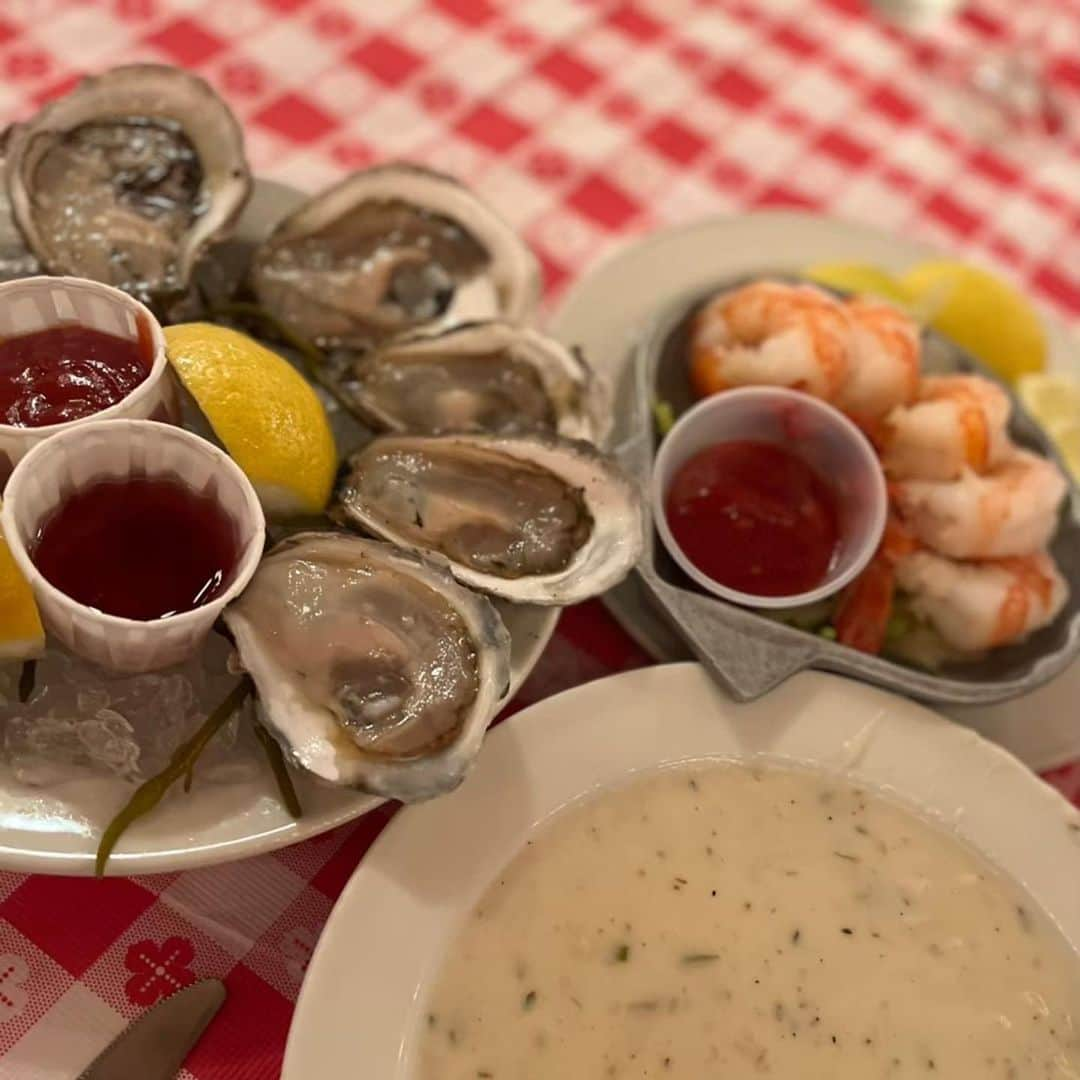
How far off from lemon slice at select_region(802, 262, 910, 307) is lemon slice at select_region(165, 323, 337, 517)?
30.1 inches

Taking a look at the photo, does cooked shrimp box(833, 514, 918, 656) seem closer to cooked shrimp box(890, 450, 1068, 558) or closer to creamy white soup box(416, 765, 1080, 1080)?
cooked shrimp box(890, 450, 1068, 558)

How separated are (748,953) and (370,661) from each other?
0.40m

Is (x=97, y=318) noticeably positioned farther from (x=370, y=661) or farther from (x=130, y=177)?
(x=370, y=661)

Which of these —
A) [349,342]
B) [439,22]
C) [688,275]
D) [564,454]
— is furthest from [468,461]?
[439,22]

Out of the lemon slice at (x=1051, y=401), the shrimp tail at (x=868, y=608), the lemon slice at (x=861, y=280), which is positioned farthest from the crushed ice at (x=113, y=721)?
the lemon slice at (x=1051, y=401)

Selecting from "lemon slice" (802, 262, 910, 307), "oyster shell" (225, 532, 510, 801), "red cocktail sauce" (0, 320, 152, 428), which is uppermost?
"red cocktail sauce" (0, 320, 152, 428)

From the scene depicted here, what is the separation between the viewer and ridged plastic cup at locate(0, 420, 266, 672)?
2.66 ft

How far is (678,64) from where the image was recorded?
6.07 feet

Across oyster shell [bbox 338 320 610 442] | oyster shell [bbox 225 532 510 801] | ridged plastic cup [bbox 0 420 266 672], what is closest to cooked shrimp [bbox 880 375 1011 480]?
oyster shell [bbox 338 320 610 442]

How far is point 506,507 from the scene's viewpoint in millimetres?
1066

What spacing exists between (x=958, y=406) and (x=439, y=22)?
104 centimetres

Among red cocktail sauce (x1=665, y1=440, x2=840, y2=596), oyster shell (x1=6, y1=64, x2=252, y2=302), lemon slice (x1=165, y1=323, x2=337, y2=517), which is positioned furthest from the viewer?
red cocktail sauce (x1=665, y1=440, x2=840, y2=596)

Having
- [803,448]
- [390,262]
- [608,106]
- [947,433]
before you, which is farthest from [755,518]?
[608,106]

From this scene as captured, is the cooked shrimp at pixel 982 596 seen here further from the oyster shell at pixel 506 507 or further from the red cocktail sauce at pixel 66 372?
the red cocktail sauce at pixel 66 372
